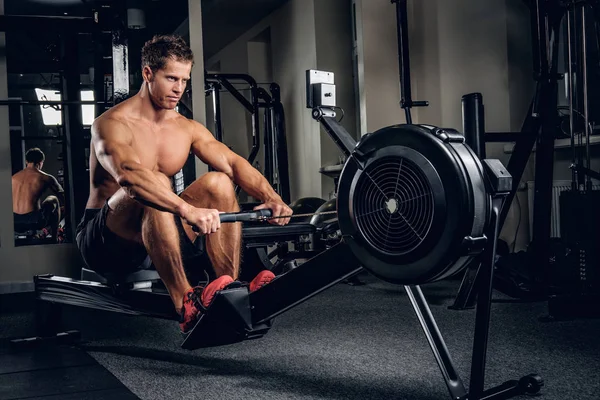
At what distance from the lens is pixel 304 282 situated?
1744 mm

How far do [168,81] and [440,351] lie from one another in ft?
3.95

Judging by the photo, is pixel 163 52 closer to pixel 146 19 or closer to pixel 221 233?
pixel 221 233

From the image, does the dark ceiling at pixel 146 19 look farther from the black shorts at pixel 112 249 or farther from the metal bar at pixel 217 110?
the black shorts at pixel 112 249

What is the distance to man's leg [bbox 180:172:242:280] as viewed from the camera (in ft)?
7.13

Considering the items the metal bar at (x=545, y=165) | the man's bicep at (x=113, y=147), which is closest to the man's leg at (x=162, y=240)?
the man's bicep at (x=113, y=147)

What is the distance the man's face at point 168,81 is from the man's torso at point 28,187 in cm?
293

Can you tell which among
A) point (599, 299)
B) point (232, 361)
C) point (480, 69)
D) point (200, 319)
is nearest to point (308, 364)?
point (232, 361)

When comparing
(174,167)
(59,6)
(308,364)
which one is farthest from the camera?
(59,6)

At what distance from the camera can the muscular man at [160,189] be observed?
2.02 m

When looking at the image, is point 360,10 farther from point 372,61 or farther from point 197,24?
point 197,24

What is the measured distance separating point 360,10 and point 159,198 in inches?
145

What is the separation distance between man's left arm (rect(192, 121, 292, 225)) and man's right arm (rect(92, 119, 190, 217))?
0.29 meters

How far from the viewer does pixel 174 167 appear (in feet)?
7.68

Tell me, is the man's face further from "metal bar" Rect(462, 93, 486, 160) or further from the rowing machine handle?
"metal bar" Rect(462, 93, 486, 160)
